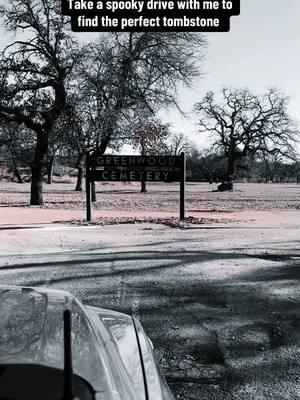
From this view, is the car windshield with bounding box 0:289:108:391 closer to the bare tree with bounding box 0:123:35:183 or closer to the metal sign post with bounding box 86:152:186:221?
the metal sign post with bounding box 86:152:186:221

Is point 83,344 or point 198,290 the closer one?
point 83,344

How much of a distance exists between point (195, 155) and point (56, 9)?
97.1 metres

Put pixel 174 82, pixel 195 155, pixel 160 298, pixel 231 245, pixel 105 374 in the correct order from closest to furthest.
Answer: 1. pixel 105 374
2. pixel 160 298
3. pixel 231 245
4. pixel 174 82
5. pixel 195 155

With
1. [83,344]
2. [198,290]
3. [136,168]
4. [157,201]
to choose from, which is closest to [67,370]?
[83,344]

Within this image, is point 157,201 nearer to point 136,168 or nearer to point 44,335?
point 136,168

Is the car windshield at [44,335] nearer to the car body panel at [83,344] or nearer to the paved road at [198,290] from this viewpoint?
the car body panel at [83,344]

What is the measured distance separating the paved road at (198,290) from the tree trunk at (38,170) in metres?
12.2

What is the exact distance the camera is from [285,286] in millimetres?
7074

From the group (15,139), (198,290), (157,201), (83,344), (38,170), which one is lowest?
(157,201)

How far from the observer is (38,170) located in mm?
25812

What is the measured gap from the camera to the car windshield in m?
1.64

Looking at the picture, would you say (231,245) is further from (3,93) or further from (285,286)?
(3,93)

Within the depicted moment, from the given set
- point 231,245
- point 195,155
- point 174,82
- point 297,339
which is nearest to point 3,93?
point 174,82

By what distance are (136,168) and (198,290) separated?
10.4 metres
